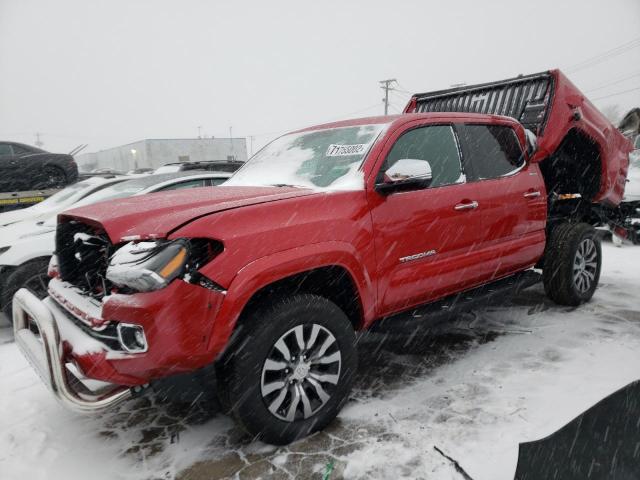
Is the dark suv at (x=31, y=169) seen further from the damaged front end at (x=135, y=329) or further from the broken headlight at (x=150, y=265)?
the broken headlight at (x=150, y=265)

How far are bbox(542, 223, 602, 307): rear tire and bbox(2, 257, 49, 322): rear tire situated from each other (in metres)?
4.94

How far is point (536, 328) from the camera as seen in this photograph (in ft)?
14.0

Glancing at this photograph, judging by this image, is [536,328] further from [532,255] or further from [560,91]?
[560,91]

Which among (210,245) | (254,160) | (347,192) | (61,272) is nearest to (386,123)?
(347,192)

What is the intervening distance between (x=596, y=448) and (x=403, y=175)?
165 centimetres

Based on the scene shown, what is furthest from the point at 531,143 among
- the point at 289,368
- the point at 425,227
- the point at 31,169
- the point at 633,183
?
the point at 31,169

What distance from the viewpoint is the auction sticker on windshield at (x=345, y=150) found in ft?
10.1

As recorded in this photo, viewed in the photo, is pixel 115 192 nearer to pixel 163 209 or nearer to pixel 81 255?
pixel 81 255

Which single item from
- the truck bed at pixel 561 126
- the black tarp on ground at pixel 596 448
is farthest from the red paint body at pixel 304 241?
the black tarp on ground at pixel 596 448

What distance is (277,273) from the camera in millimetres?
2352

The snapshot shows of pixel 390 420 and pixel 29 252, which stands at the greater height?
pixel 29 252

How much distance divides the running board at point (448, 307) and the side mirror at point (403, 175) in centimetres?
87

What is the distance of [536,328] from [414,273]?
1914 millimetres

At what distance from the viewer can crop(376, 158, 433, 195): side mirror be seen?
274 cm
